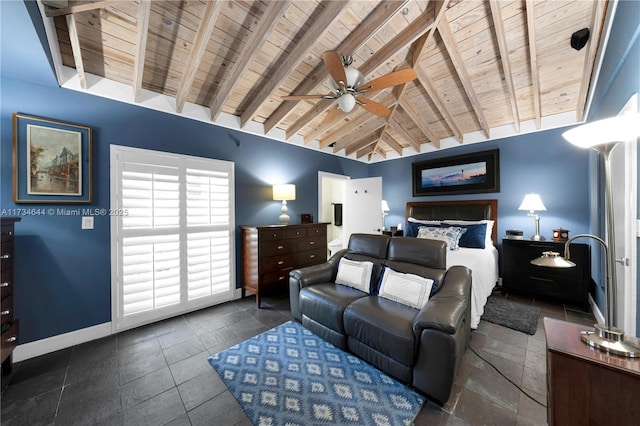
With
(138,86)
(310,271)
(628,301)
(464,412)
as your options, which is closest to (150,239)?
(138,86)

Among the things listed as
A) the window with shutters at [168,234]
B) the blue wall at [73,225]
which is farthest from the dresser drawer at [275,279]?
the blue wall at [73,225]

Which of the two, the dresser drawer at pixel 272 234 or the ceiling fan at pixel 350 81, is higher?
the ceiling fan at pixel 350 81

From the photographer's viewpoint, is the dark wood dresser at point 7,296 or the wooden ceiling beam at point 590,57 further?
the wooden ceiling beam at point 590,57

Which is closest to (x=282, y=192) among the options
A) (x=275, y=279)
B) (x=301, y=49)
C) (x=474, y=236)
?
(x=275, y=279)

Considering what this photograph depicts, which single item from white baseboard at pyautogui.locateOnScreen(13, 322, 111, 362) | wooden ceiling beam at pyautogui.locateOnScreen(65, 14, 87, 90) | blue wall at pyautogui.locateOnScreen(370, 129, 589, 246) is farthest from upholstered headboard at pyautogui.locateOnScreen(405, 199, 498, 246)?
wooden ceiling beam at pyautogui.locateOnScreen(65, 14, 87, 90)

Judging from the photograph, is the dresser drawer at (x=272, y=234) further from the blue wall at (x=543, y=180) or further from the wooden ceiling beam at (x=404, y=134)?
the blue wall at (x=543, y=180)

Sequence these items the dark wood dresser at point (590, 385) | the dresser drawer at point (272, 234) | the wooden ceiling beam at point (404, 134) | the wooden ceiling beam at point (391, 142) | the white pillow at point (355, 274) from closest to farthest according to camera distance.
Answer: the dark wood dresser at point (590, 385) < the white pillow at point (355, 274) < the dresser drawer at point (272, 234) < the wooden ceiling beam at point (404, 134) < the wooden ceiling beam at point (391, 142)

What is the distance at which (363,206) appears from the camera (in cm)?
499

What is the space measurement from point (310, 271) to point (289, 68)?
232cm

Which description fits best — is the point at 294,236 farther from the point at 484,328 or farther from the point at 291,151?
the point at 484,328

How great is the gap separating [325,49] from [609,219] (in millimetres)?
2702

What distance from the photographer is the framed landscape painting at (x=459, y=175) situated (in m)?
4.20

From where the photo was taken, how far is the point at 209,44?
7.80ft

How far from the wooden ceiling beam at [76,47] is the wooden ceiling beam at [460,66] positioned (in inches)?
129
